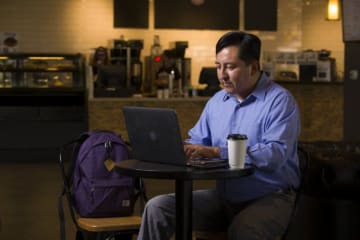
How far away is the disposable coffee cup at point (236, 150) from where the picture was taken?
2949mm

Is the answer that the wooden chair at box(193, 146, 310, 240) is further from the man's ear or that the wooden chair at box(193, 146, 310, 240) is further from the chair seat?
the man's ear

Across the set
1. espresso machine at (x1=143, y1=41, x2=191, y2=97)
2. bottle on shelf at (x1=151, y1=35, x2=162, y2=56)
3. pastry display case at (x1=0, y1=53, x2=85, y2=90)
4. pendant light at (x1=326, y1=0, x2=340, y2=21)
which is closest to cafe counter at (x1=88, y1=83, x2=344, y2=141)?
pendant light at (x1=326, y1=0, x2=340, y2=21)

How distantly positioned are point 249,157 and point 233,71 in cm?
46

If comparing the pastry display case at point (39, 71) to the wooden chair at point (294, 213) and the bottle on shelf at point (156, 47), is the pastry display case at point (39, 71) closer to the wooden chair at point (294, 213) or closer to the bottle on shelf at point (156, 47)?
the bottle on shelf at point (156, 47)

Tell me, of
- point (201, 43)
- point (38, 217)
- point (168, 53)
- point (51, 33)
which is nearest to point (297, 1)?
point (201, 43)

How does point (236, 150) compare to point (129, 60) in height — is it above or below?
below

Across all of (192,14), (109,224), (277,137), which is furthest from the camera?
(192,14)

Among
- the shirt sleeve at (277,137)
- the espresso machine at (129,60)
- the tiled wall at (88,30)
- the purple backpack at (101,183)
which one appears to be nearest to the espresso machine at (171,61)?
the espresso machine at (129,60)

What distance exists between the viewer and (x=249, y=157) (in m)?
3.12

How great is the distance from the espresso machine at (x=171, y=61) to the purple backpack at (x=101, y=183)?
7331 millimetres

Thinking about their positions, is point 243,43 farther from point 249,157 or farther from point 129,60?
point 129,60

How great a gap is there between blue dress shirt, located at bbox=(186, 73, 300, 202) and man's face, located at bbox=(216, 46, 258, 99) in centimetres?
6

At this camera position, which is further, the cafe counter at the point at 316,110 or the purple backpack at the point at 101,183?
the cafe counter at the point at 316,110

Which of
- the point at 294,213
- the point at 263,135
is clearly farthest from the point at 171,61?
the point at 294,213
